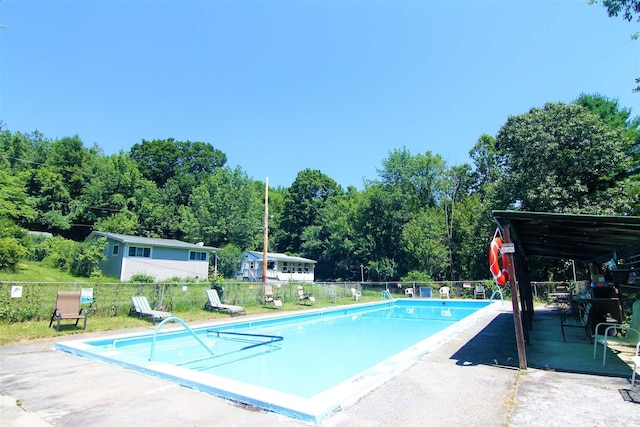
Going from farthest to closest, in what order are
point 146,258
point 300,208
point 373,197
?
1. point 300,208
2. point 373,197
3. point 146,258

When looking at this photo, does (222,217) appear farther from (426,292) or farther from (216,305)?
(216,305)

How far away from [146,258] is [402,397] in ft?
82.8

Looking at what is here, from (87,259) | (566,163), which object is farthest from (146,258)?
(566,163)

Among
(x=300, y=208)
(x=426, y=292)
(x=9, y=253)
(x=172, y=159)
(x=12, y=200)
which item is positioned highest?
(x=172, y=159)

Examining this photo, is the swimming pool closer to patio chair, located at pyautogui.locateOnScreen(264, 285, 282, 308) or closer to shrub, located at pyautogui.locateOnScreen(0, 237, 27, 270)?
patio chair, located at pyautogui.locateOnScreen(264, 285, 282, 308)

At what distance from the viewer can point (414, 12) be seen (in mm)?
12000

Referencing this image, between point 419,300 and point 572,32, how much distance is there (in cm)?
1654

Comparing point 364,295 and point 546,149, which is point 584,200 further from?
point 364,295

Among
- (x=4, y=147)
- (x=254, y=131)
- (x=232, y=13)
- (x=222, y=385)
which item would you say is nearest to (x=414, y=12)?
(x=232, y=13)

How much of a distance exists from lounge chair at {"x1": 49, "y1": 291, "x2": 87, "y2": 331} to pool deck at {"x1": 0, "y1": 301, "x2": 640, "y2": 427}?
2.88 m

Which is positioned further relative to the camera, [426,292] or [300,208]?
[300,208]

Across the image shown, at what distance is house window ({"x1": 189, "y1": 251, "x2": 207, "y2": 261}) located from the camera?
29.1 meters

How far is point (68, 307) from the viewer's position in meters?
9.60

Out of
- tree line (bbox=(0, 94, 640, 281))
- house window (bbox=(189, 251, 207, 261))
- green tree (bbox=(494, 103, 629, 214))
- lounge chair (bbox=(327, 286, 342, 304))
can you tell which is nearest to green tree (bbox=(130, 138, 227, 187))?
tree line (bbox=(0, 94, 640, 281))
